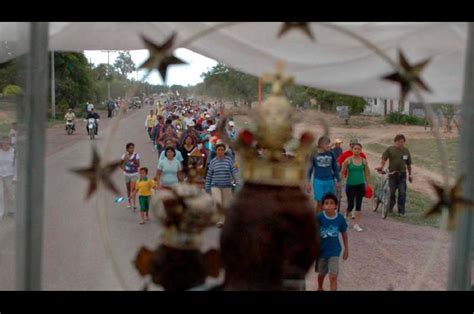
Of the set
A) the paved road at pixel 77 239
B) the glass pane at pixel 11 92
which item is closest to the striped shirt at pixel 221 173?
the paved road at pixel 77 239

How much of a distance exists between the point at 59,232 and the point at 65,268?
1.08 meters

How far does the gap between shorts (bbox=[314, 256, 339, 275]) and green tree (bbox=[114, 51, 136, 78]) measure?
5.96 feet

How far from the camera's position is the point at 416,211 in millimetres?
7641

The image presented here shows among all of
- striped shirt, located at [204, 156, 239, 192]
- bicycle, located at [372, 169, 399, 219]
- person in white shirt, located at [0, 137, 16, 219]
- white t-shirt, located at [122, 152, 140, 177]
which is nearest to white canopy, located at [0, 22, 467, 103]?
person in white shirt, located at [0, 137, 16, 219]

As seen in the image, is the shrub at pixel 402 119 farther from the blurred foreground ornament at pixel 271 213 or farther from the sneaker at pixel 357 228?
the blurred foreground ornament at pixel 271 213

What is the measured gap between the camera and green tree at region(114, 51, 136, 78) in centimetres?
282

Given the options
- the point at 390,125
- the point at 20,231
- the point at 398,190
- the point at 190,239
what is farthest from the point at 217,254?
the point at 390,125

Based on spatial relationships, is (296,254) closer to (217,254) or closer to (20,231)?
(217,254)

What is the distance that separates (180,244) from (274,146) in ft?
1.52

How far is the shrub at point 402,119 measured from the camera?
16891 mm

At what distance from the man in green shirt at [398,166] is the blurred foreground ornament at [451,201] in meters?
4.27

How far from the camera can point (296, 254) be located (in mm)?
1969
